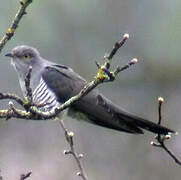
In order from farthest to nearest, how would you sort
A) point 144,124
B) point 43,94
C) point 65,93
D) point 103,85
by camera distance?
point 103,85 < point 65,93 < point 43,94 < point 144,124

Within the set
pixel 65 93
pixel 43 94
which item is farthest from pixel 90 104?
pixel 43 94

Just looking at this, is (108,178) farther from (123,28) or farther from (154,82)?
(123,28)

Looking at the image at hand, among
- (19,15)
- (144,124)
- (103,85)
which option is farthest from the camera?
(103,85)

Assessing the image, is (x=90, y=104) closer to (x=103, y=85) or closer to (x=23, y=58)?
(x=23, y=58)

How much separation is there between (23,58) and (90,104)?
714 mm

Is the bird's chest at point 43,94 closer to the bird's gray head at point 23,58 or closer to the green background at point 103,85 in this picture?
the bird's gray head at point 23,58

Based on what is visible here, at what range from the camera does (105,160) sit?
6398mm

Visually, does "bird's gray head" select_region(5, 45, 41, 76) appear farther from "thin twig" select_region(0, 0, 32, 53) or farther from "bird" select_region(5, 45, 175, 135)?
"thin twig" select_region(0, 0, 32, 53)

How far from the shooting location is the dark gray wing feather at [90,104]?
155 inches

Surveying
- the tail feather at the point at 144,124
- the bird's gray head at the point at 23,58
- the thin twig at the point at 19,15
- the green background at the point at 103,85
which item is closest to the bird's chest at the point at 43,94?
the bird's gray head at the point at 23,58

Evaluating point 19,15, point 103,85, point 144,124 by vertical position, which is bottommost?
point 103,85

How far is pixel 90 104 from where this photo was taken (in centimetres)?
435

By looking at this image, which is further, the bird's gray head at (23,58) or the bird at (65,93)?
the bird's gray head at (23,58)

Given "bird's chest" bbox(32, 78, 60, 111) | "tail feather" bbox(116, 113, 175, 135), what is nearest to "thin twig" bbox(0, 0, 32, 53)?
"tail feather" bbox(116, 113, 175, 135)
